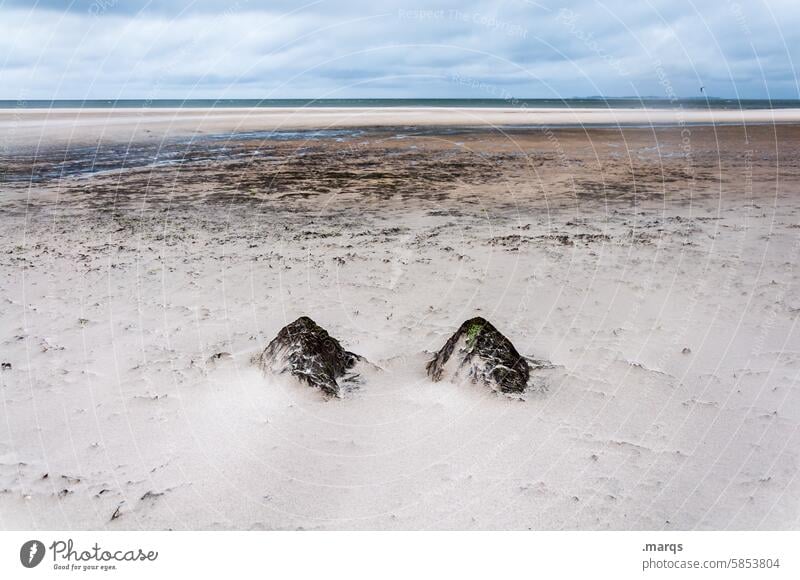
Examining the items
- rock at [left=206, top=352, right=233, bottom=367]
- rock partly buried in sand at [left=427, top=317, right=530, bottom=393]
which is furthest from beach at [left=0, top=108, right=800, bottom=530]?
rock partly buried in sand at [left=427, top=317, right=530, bottom=393]

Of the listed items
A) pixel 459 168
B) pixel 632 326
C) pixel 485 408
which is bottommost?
pixel 485 408

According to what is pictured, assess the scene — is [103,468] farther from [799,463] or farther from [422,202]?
[422,202]

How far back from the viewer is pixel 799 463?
232 inches

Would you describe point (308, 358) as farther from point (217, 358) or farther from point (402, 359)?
point (217, 358)

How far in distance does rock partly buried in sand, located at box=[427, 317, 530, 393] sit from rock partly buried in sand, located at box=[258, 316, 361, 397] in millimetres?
1214

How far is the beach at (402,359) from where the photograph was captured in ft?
18.1

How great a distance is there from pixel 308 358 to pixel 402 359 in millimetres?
1491

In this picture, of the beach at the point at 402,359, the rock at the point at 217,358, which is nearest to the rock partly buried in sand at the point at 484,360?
the beach at the point at 402,359

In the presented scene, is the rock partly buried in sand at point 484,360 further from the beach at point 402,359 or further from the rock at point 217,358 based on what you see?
the rock at point 217,358

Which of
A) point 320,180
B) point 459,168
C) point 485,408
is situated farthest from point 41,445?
point 459,168

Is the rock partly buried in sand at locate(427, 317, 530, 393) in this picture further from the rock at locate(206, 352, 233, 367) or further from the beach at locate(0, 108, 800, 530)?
the rock at locate(206, 352, 233, 367)

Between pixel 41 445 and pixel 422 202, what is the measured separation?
46.4 ft

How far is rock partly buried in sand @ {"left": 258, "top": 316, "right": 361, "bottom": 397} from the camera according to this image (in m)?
7.00

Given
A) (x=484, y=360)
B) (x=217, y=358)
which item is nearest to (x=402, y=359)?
(x=484, y=360)
